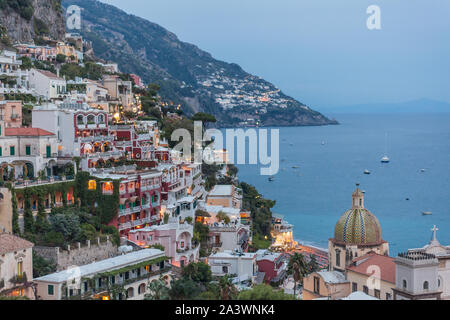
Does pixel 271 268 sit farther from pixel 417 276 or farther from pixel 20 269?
pixel 20 269

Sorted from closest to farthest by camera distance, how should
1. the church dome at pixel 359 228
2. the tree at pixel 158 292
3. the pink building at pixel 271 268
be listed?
1. the tree at pixel 158 292
2. the church dome at pixel 359 228
3. the pink building at pixel 271 268

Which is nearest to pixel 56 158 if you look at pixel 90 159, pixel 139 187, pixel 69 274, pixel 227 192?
pixel 90 159

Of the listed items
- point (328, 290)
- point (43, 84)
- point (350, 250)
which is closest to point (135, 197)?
point (350, 250)

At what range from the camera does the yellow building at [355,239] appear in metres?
32.1

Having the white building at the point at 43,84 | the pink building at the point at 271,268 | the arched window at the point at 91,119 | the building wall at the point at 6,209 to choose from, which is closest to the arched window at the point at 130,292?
the building wall at the point at 6,209

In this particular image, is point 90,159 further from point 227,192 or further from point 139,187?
point 227,192

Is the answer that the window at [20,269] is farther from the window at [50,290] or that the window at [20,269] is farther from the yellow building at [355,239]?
the yellow building at [355,239]

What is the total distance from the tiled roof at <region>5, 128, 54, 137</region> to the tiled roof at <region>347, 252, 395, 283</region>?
1969 cm

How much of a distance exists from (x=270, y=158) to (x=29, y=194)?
106m

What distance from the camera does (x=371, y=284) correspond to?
1137 inches

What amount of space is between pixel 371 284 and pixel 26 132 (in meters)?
21.6

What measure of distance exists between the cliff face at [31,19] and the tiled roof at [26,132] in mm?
30280

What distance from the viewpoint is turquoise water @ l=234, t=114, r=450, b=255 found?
78500mm

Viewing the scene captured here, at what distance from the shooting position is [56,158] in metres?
38.4
